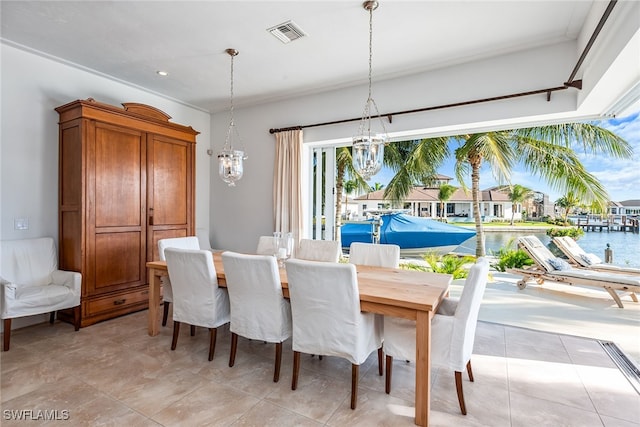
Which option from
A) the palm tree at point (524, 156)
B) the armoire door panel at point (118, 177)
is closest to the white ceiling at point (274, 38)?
the armoire door panel at point (118, 177)

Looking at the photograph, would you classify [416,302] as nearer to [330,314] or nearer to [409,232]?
[330,314]

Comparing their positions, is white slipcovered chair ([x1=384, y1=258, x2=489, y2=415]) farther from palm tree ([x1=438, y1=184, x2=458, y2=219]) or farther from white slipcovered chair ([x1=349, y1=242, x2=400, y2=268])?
palm tree ([x1=438, y1=184, x2=458, y2=219])

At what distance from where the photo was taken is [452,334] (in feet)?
6.27

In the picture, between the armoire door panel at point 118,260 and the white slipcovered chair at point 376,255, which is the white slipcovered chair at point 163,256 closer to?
the armoire door panel at point 118,260

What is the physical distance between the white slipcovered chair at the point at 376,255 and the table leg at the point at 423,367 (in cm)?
113

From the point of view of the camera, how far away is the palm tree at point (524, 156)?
361 centimetres

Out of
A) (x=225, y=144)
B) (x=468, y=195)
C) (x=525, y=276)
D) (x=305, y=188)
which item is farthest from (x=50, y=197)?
(x=525, y=276)

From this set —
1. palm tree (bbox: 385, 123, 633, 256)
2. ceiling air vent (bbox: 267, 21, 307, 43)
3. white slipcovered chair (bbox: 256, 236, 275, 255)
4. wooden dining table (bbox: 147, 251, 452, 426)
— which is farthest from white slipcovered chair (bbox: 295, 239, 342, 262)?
ceiling air vent (bbox: 267, 21, 307, 43)

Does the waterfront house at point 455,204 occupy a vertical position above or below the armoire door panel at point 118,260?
above

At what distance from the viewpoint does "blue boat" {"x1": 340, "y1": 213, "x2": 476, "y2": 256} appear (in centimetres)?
434

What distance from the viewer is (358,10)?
8.19 feet

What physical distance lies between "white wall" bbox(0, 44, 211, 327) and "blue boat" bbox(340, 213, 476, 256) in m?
3.49

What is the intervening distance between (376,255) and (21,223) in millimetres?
3565

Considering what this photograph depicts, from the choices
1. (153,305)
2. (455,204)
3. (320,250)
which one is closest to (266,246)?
(320,250)
